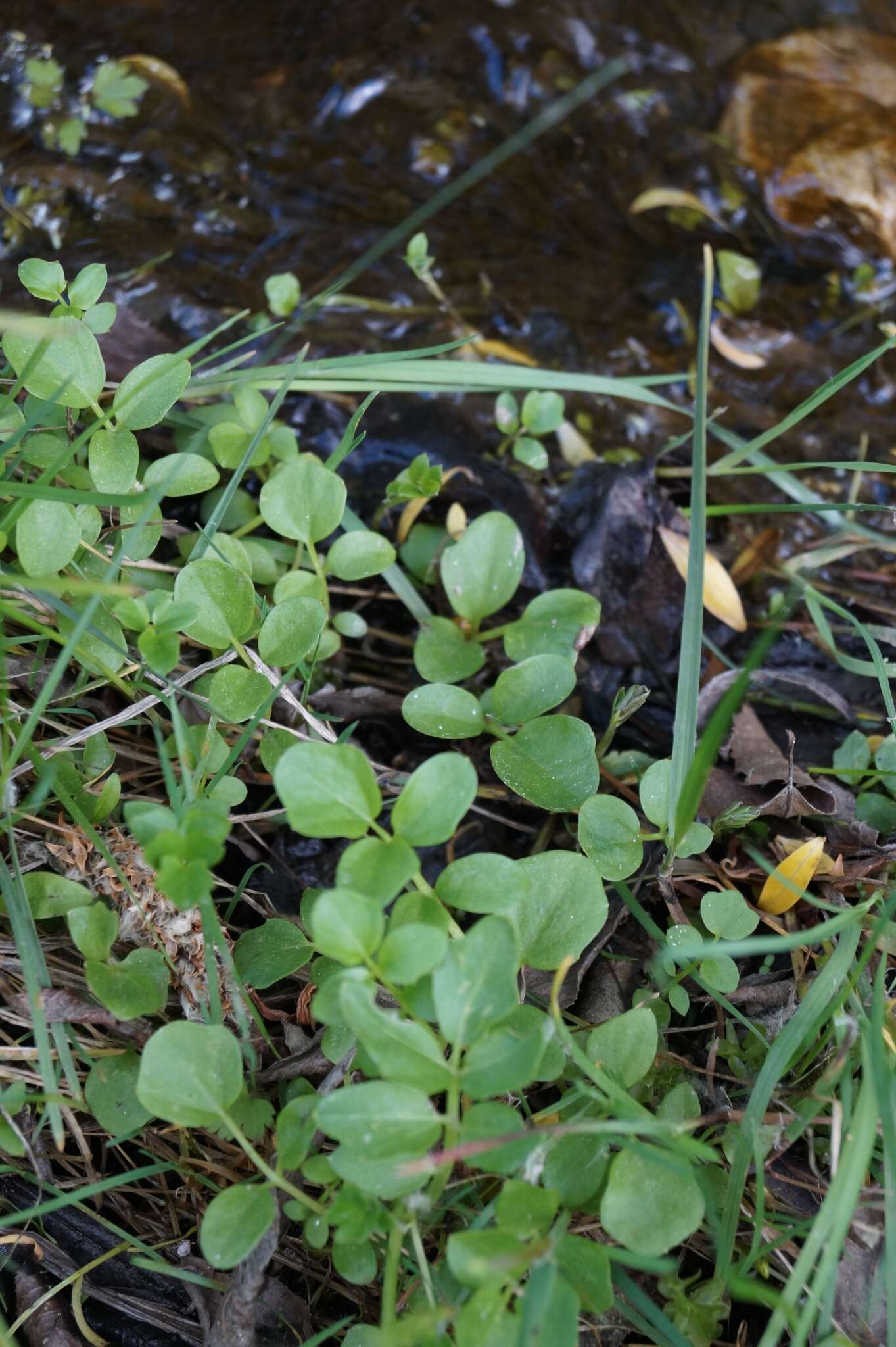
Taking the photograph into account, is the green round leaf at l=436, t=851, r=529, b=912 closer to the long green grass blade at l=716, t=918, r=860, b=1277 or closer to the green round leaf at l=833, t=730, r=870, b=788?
the long green grass blade at l=716, t=918, r=860, b=1277

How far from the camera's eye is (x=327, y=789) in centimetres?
109

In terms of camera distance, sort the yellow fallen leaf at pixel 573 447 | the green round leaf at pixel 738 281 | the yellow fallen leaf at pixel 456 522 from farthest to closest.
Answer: the green round leaf at pixel 738 281 → the yellow fallen leaf at pixel 573 447 → the yellow fallen leaf at pixel 456 522

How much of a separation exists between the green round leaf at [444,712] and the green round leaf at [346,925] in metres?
0.43

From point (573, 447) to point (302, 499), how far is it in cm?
93

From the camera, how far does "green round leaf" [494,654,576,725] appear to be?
1.41 m

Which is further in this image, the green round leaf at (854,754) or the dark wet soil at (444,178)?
the dark wet soil at (444,178)

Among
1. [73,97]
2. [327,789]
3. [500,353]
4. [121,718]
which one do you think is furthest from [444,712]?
[73,97]

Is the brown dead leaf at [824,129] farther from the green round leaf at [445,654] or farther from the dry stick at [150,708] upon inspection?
the dry stick at [150,708]

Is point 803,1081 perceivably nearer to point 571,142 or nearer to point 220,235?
point 220,235

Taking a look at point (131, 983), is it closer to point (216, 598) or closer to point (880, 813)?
point (216, 598)

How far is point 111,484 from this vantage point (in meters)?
1.39

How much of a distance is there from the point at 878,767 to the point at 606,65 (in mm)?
2471

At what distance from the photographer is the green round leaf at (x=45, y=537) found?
4.20 ft

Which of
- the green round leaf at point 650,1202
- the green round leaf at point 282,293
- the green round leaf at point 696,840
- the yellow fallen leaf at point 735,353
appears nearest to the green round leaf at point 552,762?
the green round leaf at point 696,840
